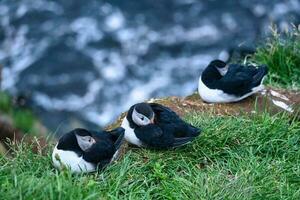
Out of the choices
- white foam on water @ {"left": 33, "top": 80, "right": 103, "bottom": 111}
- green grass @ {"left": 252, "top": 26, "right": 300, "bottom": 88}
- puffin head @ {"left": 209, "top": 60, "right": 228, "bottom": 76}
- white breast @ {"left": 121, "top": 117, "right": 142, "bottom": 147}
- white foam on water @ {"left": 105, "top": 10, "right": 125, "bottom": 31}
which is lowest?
white foam on water @ {"left": 33, "top": 80, "right": 103, "bottom": 111}

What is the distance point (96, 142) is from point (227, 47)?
5657 mm

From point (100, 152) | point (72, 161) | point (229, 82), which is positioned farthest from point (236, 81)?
point (72, 161)

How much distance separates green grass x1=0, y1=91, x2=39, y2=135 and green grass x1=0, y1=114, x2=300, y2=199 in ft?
9.60

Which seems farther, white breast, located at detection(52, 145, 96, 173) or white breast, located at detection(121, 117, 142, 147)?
white breast, located at detection(121, 117, 142, 147)

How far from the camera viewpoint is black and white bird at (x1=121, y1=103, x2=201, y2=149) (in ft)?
15.8

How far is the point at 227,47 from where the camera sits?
9.94 m

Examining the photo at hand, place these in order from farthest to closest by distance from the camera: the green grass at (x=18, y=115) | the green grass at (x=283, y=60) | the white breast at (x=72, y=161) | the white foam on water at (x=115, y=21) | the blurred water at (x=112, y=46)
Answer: the white foam on water at (x=115, y=21)
the blurred water at (x=112, y=46)
the green grass at (x=18, y=115)
the green grass at (x=283, y=60)
the white breast at (x=72, y=161)

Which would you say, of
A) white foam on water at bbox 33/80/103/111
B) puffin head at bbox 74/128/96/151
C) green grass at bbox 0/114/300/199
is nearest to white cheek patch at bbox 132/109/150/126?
green grass at bbox 0/114/300/199

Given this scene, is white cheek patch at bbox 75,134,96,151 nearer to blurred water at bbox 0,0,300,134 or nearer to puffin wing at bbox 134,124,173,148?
puffin wing at bbox 134,124,173,148

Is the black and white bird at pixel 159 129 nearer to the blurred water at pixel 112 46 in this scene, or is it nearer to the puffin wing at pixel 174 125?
the puffin wing at pixel 174 125

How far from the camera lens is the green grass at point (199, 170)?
4.02 meters

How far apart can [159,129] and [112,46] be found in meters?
5.34

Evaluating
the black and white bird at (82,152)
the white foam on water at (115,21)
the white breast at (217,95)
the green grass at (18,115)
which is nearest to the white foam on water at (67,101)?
the green grass at (18,115)

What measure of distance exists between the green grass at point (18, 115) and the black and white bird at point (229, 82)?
279 centimetres
